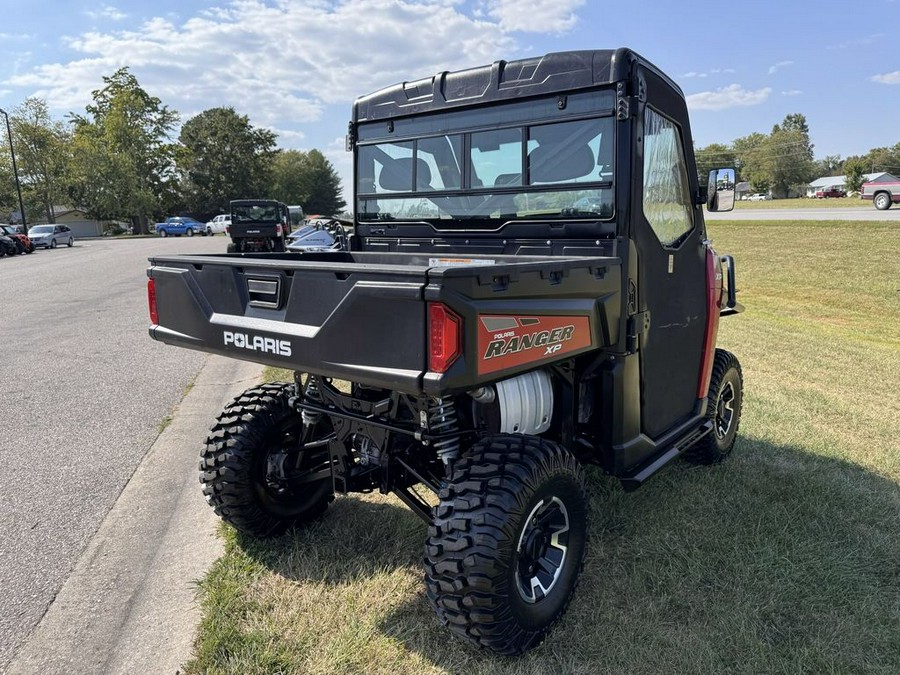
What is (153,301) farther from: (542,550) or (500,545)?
(542,550)

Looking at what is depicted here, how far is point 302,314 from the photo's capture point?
8.02ft

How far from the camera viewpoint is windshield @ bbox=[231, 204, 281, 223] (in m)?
24.5

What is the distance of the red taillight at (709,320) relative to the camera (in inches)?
156

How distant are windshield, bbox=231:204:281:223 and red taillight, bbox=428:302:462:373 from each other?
24060 millimetres

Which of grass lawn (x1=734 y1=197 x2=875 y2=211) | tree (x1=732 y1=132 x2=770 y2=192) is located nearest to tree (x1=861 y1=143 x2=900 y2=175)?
tree (x1=732 y1=132 x2=770 y2=192)

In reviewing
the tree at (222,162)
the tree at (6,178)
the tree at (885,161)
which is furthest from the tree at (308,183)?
the tree at (885,161)

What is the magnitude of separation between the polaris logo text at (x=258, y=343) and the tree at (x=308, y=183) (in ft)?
286

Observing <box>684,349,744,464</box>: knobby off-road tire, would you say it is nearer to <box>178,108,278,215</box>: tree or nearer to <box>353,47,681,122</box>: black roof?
<box>353,47,681,122</box>: black roof

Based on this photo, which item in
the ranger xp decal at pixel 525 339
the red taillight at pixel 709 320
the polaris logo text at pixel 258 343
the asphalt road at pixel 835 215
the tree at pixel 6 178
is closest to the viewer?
the ranger xp decal at pixel 525 339

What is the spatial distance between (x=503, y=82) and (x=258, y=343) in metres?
1.82

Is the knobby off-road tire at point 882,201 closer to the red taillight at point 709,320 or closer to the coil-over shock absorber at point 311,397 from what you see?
the red taillight at point 709,320

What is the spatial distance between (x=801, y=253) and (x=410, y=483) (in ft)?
60.2

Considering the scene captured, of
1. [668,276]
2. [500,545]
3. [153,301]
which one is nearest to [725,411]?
[668,276]

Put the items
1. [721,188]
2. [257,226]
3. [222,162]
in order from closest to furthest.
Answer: [721,188]
[257,226]
[222,162]
